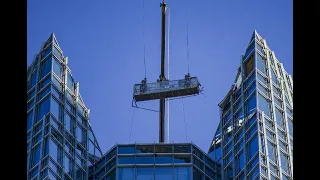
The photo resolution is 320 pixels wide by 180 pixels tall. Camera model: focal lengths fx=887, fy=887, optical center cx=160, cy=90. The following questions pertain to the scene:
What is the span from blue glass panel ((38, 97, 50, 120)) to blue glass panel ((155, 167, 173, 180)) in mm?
10357

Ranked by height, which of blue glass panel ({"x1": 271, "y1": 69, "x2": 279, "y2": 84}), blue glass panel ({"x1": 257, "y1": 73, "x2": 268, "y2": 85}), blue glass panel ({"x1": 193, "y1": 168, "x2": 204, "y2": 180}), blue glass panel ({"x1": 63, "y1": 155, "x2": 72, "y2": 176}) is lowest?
blue glass panel ({"x1": 193, "y1": 168, "x2": 204, "y2": 180})

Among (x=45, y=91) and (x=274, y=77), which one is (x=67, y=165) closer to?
(x=45, y=91)

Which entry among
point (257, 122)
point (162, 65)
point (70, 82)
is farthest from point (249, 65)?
point (162, 65)

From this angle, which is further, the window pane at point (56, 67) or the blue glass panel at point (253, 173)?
the window pane at point (56, 67)

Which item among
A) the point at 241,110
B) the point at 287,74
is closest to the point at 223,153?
the point at 241,110

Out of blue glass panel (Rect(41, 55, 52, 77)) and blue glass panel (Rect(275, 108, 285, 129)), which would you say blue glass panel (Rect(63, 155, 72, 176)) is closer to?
blue glass panel (Rect(41, 55, 52, 77))

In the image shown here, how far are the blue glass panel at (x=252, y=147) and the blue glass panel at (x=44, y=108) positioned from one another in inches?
660

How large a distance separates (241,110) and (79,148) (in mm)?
13981

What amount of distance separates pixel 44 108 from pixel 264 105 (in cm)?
1808

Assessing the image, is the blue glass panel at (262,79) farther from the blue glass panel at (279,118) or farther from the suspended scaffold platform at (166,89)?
the suspended scaffold platform at (166,89)

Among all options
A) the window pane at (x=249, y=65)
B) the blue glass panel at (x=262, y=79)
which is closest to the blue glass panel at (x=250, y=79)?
the blue glass panel at (x=262, y=79)

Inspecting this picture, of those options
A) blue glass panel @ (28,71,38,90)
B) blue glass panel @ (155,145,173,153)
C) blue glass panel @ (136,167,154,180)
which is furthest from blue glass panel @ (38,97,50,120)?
blue glass panel @ (155,145,173,153)

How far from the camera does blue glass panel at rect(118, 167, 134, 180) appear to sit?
70.6 meters

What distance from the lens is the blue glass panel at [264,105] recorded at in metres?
71.1
